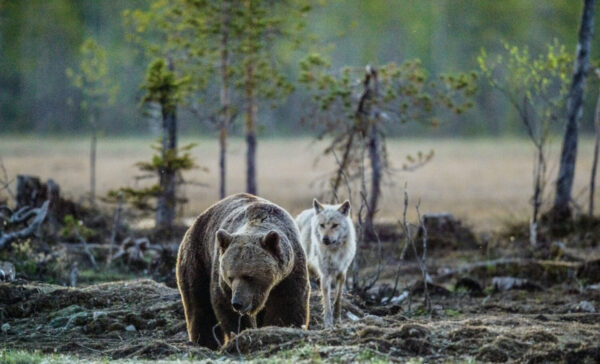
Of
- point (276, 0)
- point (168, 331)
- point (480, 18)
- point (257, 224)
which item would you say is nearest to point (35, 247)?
point (168, 331)

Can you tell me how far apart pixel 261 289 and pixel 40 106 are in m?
74.6

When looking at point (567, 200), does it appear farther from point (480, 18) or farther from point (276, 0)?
point (480, 18)

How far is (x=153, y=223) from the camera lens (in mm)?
22234

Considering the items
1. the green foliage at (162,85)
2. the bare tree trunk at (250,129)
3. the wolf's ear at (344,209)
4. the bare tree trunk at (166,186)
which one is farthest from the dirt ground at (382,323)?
the bare tree trunk at (250,129)

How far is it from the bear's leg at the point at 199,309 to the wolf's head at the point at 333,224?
252cm

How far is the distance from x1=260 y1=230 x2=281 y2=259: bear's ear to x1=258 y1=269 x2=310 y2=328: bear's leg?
530 mm

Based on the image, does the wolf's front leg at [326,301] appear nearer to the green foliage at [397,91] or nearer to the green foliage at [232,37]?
the green foliage at [397,91]

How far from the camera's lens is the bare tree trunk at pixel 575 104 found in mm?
21438

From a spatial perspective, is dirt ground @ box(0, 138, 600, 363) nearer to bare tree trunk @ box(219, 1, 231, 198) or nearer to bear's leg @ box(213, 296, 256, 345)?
bear's leg @ box(213, 296, 256, 345)

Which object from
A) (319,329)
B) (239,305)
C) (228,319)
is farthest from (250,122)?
(239,305)

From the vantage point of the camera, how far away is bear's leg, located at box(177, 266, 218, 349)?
937 centimetres

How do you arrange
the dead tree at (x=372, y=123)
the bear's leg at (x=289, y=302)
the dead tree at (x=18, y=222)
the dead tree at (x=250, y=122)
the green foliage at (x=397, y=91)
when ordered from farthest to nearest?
the dead tree at (x=250, y=122) < the green foliage at (x=397, y=91) < the dead tree at (x=372, y=123) < the dead tree at (x=18, y=222) < the bear's leg at (x=289, y=302)

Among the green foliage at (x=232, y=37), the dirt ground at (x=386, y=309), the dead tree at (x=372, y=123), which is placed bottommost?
the dirt ground at (x=386, y=309)

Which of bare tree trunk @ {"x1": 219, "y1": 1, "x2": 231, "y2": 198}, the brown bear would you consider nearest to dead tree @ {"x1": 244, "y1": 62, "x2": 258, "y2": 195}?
bare tree trunk @ {"x1": 219, "y1": 1, "x2": 231, "y2": 198}
